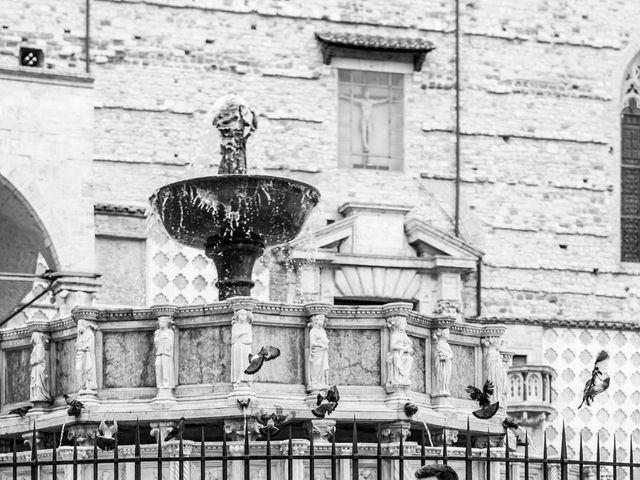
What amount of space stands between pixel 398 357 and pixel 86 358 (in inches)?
114

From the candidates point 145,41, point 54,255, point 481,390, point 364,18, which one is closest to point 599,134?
point 364,18

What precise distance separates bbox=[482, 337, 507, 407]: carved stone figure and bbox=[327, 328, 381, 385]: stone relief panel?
4.67 feet

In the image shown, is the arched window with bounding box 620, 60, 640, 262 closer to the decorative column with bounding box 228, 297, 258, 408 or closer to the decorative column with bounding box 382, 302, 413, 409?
the decorative column with bounding box 382, 302, 413, 409

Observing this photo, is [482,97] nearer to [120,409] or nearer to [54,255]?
[54,255]

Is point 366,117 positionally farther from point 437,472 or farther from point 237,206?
point 437,472

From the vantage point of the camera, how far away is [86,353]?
19.0m

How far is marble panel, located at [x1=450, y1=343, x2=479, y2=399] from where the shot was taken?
65.0 feet

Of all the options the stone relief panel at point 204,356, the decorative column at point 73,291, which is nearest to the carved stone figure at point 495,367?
the stone relief panel at point 204,356

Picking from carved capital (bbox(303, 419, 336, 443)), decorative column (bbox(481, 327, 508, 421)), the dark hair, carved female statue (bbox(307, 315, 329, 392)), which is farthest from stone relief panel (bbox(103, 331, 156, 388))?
the dark hair

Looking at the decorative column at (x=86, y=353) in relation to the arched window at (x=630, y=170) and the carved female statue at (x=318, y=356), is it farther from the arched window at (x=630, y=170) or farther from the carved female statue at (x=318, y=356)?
the arched window at (x=630, y=170)

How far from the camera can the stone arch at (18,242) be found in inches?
1043

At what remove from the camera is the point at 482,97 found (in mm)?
33156

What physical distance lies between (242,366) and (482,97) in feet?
50.3

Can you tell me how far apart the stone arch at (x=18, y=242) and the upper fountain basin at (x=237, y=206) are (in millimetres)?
6038
